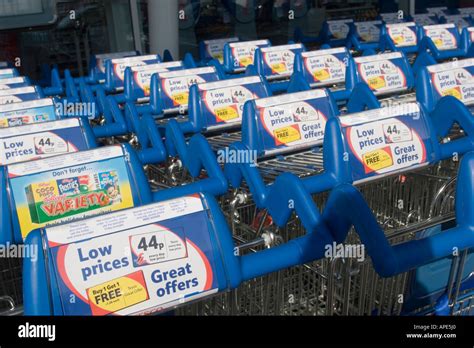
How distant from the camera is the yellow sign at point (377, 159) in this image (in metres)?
1.87

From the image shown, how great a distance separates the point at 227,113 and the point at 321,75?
1254 millimetres

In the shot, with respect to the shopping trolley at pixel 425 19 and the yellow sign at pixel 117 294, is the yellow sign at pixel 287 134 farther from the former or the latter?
the shopping trolley at pixel 425 19

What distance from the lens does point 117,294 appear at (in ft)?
3.53

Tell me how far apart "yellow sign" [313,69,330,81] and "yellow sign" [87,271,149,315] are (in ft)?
9.54

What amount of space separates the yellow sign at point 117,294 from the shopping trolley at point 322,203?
443mm

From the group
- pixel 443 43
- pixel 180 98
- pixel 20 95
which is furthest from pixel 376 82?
pixel 443 43

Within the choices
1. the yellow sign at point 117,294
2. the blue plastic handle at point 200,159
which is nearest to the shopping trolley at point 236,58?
the blue plastic handle at point 200,159

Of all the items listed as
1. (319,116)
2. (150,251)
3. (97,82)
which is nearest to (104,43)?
(97,82)

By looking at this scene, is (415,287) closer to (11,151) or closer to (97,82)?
(11,151)

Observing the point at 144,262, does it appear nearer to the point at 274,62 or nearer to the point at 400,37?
the point at 274,62

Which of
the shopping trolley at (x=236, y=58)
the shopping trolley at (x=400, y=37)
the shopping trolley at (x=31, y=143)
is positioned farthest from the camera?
the shopping trolley at (x=400, y=37)

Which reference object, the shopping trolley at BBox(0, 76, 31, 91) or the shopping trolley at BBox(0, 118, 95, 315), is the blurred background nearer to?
the shopping trolley at BBox(0, 76, 31, 91)

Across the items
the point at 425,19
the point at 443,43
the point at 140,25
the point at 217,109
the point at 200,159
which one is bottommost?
the point at 200,159
